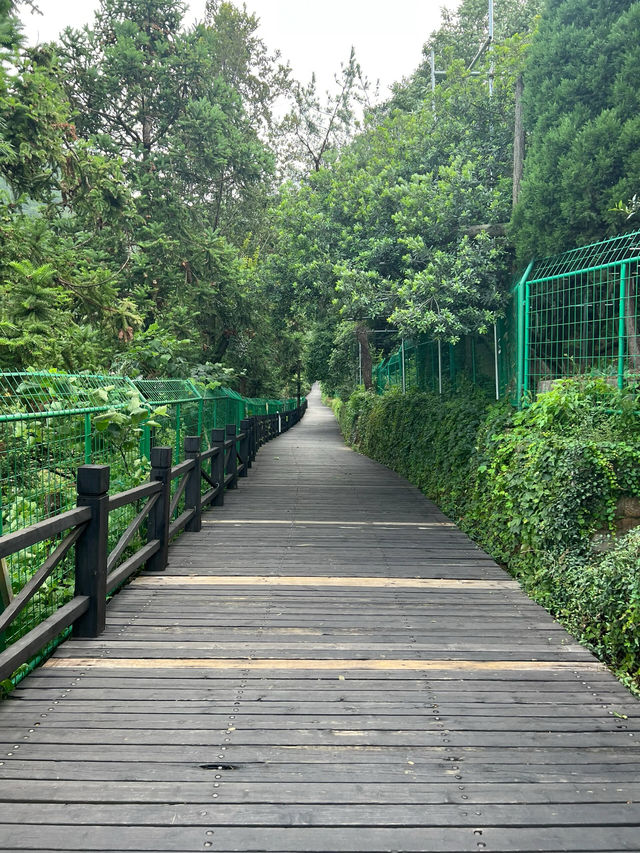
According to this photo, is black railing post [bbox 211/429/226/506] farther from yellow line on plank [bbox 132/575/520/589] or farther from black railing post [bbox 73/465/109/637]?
black railing post [bbox 73/465/109/637]

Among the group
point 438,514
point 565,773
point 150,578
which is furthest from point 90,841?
point 438,514

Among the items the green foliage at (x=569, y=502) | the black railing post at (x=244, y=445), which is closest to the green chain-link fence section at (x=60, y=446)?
the green foliage at (x=569, y=502)

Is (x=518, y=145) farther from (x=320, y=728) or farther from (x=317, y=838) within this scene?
(x=317, y=838)

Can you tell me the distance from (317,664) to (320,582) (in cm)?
185

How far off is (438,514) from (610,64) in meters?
5.98

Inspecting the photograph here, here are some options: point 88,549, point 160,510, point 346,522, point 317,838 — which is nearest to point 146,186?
point 346,522

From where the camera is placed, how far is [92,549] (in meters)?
4.32

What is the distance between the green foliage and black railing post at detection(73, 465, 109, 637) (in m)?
3.25

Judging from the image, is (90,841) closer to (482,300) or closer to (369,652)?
(369,652)

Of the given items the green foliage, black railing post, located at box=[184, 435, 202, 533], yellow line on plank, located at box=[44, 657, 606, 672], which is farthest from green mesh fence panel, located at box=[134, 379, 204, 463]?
the green foliage

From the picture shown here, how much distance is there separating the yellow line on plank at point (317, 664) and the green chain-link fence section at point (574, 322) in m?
2.88

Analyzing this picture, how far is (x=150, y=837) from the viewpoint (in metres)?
2.47

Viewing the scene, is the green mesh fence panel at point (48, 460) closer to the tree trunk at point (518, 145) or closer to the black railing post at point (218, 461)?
the black railing post at point (218, 461)

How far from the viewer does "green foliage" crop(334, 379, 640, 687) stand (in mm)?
4379
